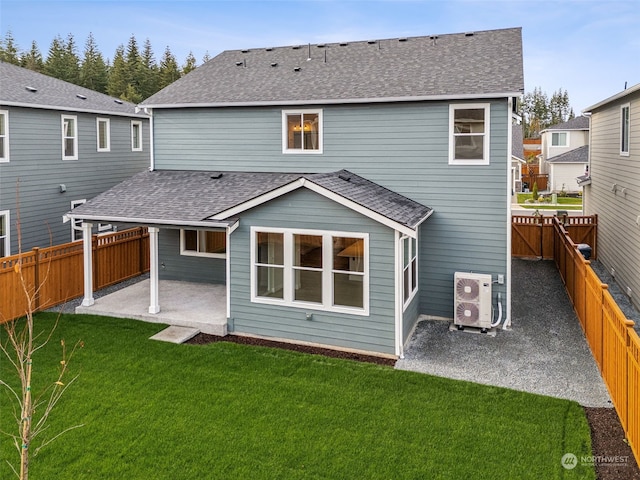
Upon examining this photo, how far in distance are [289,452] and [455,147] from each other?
25.1 feet

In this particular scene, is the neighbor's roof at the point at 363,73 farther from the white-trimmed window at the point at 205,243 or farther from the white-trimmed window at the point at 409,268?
the white-trimmed window at the point at 205,243

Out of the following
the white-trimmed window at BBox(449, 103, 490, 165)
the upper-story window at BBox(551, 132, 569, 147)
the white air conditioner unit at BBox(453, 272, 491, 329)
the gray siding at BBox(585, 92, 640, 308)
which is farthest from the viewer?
the upper-story window at BBox(551, 132, 569, 147)

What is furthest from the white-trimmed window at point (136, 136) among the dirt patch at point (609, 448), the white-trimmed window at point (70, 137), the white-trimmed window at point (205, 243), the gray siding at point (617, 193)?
the dirt patch at point (609, 448)

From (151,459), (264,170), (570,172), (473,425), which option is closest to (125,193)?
(264,170)

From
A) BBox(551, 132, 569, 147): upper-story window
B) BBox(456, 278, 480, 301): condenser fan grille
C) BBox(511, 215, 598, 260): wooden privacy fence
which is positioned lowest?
BBox(456, 278, 480, 301): condenser fan grille

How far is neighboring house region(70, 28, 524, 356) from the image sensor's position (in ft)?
32.4

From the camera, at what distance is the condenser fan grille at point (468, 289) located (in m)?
10.7

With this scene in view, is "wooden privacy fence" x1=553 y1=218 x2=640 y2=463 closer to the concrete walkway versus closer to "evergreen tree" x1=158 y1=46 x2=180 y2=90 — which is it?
the concrete walkway

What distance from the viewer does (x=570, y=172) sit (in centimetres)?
4091

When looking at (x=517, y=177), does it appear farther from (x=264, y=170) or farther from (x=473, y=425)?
(x=473, y=425)

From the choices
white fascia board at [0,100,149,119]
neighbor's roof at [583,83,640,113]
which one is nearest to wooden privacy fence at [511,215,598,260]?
neighbor's roof at [583,83,640,113]

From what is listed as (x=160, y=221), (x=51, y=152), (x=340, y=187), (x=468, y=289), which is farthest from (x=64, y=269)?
(x=468, y=289)

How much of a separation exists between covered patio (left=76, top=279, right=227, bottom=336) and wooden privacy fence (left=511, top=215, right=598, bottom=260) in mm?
10961

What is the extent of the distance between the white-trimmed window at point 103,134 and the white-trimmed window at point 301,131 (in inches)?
347
